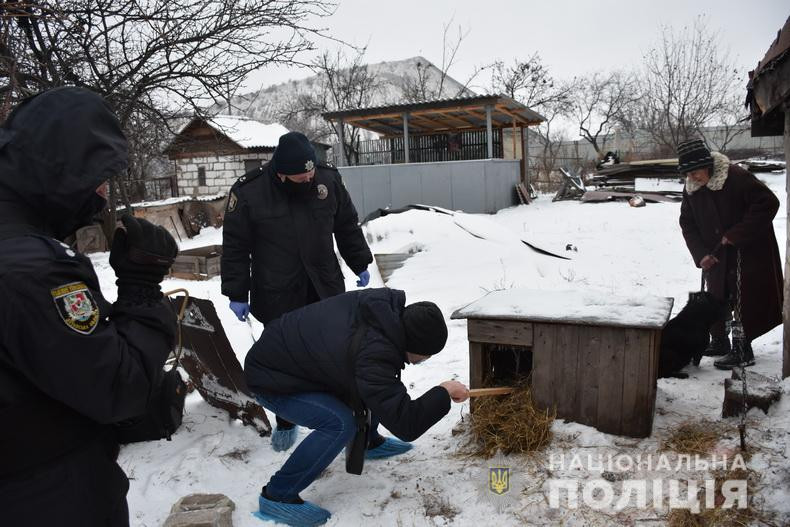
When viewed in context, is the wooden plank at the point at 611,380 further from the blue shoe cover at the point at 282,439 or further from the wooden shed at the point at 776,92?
the blue shoe cover at the point at 282,439

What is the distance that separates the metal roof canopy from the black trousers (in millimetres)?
12129

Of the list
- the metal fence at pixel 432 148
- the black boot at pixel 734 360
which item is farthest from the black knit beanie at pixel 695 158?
the metal fence at pixel 432 148

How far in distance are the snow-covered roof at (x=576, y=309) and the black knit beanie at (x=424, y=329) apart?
82cm

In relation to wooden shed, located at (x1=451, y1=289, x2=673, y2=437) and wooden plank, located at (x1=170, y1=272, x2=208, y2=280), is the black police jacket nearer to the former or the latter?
wooden shed, located at (x1=451, y1=289, x2=673, y2=437)

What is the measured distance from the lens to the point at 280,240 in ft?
10.7

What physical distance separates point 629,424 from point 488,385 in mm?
782

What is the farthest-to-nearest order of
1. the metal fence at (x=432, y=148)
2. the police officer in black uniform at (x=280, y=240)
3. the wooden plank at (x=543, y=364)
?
the metal fence at (x=432, y=148) < the police officer in black uniform at (x=280, y=240) < the wooden plank at (x=543, y=364)

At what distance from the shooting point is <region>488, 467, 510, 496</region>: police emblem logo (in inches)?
104

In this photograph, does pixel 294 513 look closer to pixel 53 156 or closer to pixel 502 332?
pixel 502 332

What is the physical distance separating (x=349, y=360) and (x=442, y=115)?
13292mm

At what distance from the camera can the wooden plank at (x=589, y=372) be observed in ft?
9.48

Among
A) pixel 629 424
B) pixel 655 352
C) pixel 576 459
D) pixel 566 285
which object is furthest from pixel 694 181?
pixel 566 285

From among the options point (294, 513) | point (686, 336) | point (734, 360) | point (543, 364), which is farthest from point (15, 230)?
point (734, 360)

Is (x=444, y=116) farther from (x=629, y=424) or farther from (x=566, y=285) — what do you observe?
(x=629, y=424)
